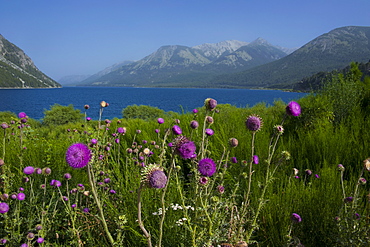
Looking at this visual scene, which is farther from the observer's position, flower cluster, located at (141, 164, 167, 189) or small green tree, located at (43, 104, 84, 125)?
small green tree, located at (43, 104, 84, 125)

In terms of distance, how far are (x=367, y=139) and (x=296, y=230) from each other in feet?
8.59

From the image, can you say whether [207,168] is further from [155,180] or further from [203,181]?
[155,180]

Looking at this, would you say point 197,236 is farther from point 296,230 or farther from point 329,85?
point 329,85

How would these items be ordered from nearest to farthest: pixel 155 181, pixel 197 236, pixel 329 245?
pixel 155 181, pixel 197 236, pixel 329 245

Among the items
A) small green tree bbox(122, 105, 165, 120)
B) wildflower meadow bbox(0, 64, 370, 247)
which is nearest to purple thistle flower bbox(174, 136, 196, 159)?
wildflower meadow bbox(0, 64, 370, 247)

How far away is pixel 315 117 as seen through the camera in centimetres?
521

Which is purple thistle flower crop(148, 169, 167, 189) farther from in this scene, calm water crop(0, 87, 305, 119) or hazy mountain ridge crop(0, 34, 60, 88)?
hazy mountain ridge crop(0, 34, 60, 88)

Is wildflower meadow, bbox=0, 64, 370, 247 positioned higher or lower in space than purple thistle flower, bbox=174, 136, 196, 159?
lower

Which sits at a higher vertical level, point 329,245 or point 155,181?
point 155,181

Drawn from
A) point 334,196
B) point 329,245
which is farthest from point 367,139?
point 329,245

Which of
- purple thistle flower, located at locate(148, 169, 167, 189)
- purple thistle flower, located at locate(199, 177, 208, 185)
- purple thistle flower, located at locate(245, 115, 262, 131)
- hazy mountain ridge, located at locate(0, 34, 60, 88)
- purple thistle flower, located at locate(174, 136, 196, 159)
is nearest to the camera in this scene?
purple thistle flower, located at locate(148, 169, 167, 189)

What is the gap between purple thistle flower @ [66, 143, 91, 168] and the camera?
1073mm

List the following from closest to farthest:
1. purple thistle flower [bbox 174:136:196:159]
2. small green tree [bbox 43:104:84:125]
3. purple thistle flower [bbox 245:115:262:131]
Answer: purple thistle flower [bbox 174:136:196:159] → purple thistle flower [bbox 245:115:262:131] → small green tree [bbox 43:104:84:125]

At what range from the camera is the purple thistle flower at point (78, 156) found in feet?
3.52
